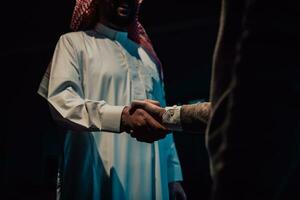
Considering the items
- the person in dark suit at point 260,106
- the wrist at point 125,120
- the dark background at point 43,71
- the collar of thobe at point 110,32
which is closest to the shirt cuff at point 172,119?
the wrist at point 125,120

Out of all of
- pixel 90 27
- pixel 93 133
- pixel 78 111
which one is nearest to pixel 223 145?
pixel 78 111

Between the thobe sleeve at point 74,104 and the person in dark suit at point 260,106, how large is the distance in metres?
1.22

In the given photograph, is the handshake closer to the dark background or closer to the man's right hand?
the man's right hand

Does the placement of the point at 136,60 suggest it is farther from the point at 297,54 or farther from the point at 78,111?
the point at 297,54

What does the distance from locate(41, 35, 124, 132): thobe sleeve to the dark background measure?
8.03 ft

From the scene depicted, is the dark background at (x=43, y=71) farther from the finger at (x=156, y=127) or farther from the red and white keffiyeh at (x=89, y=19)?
the finger at (x=156, y=127)

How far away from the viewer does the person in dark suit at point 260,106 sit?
59 centimetres

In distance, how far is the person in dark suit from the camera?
59 cm

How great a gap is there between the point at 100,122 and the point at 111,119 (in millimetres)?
48

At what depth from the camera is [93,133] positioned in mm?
1967

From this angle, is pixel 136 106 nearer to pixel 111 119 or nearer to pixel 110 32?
pixel 111 119

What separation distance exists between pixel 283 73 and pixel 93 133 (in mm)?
1449

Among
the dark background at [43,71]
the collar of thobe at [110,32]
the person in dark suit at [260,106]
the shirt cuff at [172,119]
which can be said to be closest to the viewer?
the person in dark suit at [260,106]

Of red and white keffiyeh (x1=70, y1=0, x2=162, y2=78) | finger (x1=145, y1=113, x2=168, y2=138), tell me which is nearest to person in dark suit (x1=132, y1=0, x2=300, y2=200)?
finger (x1=145, y1=113, x2=168, y2=138)
